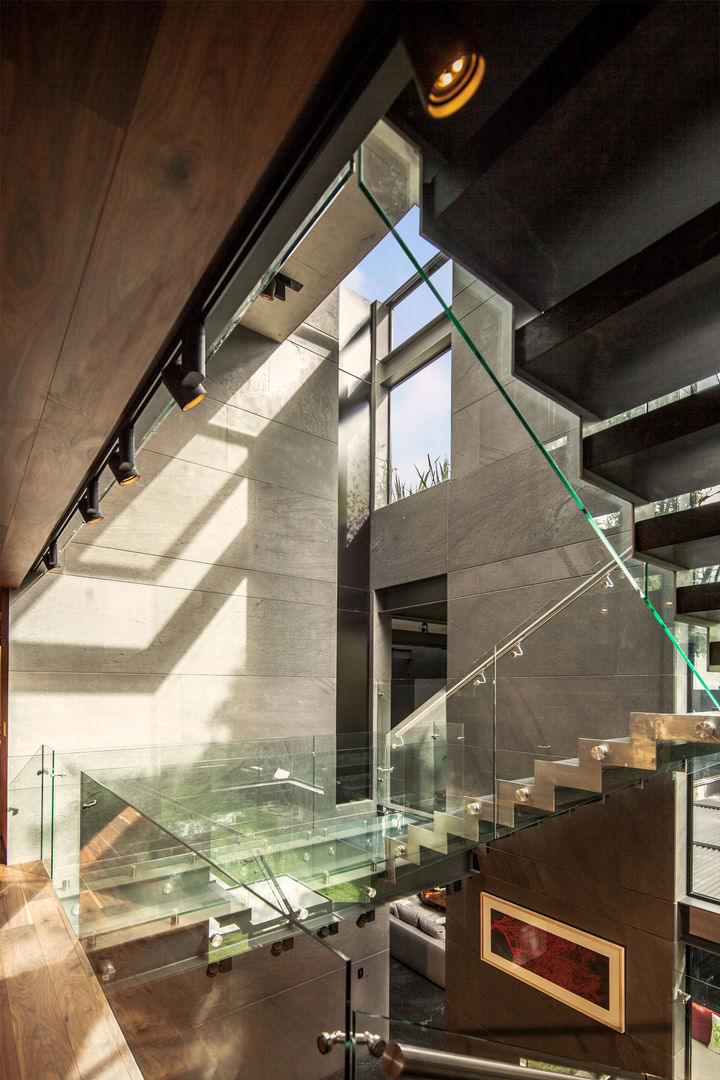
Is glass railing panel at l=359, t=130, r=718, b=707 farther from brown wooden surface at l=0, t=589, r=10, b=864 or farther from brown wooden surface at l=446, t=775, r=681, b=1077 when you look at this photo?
brown wooden surface at l=0, t=589, r=10, b=864

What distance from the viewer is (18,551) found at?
3.62 m

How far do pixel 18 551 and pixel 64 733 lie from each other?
7.65 ft

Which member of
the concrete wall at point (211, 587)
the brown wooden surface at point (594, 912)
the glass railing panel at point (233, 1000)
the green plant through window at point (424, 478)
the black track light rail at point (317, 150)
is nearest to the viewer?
the black track light rail at point (317, 150)

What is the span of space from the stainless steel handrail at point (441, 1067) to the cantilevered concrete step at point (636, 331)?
1452 mm

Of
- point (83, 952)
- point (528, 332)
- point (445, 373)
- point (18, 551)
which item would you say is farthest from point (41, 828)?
point (445, 373)

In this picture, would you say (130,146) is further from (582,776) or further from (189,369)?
(582,776)

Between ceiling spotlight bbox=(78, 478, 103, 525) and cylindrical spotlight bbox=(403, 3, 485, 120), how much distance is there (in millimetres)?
2190

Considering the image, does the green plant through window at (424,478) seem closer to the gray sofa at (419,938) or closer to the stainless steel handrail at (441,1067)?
the gray sofa at (419,938)

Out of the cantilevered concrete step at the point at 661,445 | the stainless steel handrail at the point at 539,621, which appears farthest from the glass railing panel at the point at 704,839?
the cantilevered concrete step at the point at 661,445

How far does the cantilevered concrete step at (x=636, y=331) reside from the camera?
4.17 feet

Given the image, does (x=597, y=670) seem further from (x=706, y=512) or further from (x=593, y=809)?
(x=706, y=512)

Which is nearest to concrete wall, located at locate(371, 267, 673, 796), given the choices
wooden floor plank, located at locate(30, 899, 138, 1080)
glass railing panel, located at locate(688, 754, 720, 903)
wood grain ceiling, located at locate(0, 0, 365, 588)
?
wood grain ceiling, located at locate(0, 0, 365, 588)

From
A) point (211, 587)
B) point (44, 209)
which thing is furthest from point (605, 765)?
point (211, 587)

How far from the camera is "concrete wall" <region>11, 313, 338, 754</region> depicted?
542cm
